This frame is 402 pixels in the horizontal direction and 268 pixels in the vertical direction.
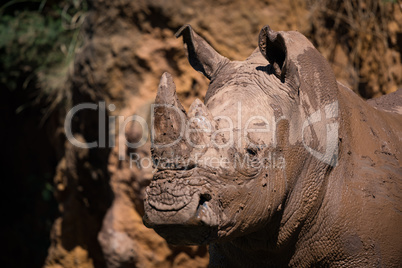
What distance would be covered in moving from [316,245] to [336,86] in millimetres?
671

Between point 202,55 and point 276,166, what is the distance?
69 cm

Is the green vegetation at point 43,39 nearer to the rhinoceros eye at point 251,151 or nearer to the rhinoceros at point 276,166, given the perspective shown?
the rhinoceros at point 276,166

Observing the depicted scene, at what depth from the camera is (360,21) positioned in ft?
13.5

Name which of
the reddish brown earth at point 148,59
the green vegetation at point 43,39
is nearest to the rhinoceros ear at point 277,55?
the reddish brown earth at point 148,59

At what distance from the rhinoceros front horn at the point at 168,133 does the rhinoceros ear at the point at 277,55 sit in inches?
20.0

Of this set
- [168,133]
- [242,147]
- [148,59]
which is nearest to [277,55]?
[242,147]

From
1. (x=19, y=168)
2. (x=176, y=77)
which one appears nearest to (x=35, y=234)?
(x=19, y=168)

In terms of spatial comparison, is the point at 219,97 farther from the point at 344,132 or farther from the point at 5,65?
the point at 5,65

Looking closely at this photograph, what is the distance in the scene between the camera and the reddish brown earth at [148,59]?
382 centimetres

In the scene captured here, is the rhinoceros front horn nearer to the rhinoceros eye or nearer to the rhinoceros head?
the rhinoceros head

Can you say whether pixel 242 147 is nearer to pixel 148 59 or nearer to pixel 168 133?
pixel 168 133

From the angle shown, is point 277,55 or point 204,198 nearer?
point 204,198

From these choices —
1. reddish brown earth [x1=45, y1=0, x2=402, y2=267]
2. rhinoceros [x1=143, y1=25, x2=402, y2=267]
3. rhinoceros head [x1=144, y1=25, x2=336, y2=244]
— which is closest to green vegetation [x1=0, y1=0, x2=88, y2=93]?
reddish brown earth [x1=45, y1=0, x2=402, y2=267]

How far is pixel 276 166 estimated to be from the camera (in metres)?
1.91
